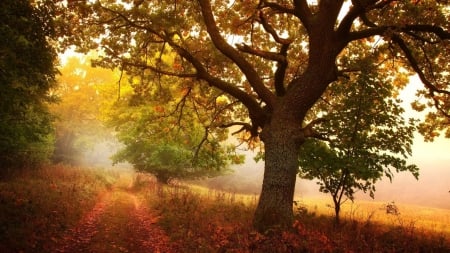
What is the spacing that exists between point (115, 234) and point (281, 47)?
27.1 feet

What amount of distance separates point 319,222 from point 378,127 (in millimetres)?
3654

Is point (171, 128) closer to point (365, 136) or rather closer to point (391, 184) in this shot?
point (365, 136)

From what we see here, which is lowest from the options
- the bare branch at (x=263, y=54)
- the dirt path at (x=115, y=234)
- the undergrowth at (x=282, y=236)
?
the dirt path at (x=115, y=234)

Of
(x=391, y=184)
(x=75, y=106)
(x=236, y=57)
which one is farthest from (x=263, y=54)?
(x=391, y=184)

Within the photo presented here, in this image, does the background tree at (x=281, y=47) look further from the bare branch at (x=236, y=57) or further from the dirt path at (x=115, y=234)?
the dirt path at (x=115, y=234)

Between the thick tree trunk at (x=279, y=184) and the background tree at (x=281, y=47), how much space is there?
3 centimetres

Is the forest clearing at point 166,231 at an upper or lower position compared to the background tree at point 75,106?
lower

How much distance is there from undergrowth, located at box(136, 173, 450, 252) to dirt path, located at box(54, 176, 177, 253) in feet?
1.80

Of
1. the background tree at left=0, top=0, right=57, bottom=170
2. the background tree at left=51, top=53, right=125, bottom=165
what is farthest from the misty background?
the background tree at left=0, top=0, right=57, bottom=170

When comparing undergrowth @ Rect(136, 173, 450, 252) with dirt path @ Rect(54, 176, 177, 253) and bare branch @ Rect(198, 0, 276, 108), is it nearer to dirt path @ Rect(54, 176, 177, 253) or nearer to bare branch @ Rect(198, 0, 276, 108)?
dirt path @ Rect(54, 176, 177, 253)

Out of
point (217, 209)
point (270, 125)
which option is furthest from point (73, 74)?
point (270, 125)

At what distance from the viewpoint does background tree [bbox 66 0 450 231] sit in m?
9.25

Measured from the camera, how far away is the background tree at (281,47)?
9.25 metres

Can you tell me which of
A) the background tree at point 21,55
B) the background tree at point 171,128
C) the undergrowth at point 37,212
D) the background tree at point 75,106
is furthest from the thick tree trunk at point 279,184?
the background tree at point 75,106
